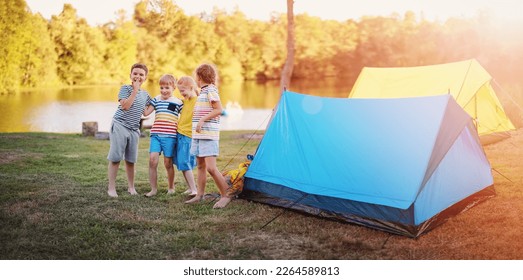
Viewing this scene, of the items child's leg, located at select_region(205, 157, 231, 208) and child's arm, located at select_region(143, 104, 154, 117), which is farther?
child's arm, located at select_region(143, 104, 154, 117)

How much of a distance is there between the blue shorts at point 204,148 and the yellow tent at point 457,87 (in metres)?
4.90

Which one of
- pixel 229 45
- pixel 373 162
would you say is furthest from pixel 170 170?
pixel 229 45

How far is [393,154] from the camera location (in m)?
4.05

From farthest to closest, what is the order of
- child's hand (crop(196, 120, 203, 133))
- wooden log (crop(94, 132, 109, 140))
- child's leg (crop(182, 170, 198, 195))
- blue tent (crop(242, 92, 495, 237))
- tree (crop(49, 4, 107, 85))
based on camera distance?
tree (crop(49, 4, 107, 85)) → wooden log (crop(94, 132, 109, 140)) → child's leg (crop(182, 170, 198, 195)) → child's hand (crop(196, 120, 203, 133)) → blue tent (crop(242, 92, 495, 237))

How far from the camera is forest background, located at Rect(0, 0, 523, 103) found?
60.3ft

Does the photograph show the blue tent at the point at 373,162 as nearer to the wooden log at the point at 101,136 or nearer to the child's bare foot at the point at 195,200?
the child's bare foot at the point at 195,200

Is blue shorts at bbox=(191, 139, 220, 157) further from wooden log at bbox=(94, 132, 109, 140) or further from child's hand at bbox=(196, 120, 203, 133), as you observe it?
wooden log at bbox=(94, 132, 109, 140)

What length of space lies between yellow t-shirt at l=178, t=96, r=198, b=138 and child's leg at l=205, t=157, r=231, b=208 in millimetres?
485

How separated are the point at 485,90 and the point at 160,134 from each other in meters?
6.13

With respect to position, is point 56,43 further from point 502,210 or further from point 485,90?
point 502,210

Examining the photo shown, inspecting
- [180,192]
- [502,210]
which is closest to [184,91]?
[180,192]

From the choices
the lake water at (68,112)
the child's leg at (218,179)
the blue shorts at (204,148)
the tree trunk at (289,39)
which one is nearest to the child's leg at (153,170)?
the blue shorts at (204,148)

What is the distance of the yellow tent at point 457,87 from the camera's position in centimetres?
820

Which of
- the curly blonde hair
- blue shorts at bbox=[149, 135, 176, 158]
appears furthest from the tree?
the curly blonde hair
